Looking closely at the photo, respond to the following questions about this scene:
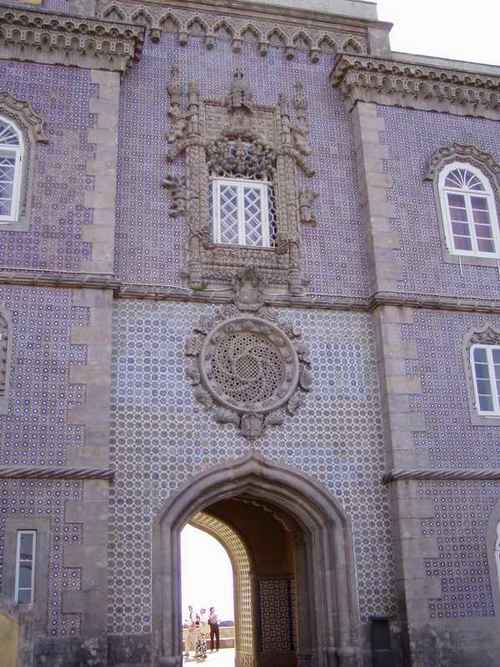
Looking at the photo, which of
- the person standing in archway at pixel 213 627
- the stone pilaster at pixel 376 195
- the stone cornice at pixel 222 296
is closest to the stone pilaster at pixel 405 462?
the stone cornice at pixel 222 296

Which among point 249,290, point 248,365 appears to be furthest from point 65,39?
point 248,365

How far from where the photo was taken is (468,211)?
1397cm

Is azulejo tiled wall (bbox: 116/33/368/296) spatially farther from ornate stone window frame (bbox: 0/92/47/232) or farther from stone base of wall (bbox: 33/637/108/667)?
stone base of wall (bbox: 33/637/108/667)

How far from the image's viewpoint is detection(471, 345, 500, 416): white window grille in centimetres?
1262

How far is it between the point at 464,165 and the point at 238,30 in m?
4.59

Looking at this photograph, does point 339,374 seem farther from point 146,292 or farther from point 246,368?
point 146,292

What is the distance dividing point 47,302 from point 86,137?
9.34ft

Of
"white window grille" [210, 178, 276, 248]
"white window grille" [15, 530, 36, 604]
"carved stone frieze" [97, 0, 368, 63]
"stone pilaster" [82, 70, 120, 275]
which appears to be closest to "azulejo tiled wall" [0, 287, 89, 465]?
"stone pilaster" [82, 70, 120, 275]

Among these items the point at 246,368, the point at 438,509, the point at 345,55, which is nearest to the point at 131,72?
the point at 345,55

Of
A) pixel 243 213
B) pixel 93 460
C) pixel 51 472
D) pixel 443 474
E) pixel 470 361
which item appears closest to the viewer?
pixel 51 472

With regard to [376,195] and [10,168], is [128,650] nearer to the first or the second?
[10,168]

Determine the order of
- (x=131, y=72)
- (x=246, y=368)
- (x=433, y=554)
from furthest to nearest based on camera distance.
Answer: (x=131, y=72), (x=246, y=368), (x=433, y=554)

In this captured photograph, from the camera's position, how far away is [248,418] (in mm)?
11891

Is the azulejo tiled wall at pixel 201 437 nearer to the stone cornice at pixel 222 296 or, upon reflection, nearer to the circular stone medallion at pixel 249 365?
the stone cornice at pixel 222 296
